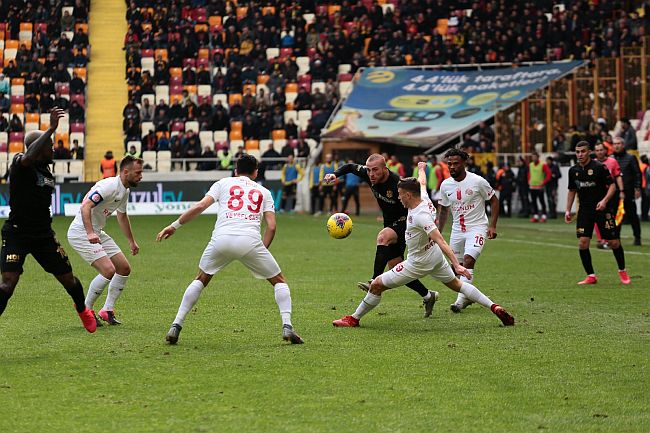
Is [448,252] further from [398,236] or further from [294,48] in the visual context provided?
[294,48]

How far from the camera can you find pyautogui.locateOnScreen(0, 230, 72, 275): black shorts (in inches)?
377

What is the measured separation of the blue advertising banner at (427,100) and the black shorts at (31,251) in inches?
1137

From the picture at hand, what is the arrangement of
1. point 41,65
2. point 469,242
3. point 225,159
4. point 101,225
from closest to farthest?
point 101,225, point 469,242, point 225,159, point 41,65

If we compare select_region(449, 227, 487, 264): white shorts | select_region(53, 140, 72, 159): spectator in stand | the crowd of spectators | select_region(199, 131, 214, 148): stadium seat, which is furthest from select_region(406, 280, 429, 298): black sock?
the crowd of spectators

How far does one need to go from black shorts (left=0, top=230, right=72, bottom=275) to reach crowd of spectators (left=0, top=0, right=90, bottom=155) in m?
32.1

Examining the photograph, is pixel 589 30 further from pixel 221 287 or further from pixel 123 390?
pixel 123 390

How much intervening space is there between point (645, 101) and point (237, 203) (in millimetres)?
27020

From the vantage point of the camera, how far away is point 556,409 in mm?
7363

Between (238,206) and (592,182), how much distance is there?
23.8 ft

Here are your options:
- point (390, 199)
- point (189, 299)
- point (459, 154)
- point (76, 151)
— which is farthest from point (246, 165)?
point (76, 151)

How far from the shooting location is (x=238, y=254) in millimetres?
9867

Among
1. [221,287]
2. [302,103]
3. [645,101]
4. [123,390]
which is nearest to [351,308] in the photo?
[221,287]

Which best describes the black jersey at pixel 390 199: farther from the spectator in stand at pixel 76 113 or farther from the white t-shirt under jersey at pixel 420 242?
the spectator in stand at pixel 76 113

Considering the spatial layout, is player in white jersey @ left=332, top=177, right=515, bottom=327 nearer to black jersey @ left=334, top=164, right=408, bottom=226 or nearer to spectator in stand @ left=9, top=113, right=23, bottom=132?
black jersey @ left=334, top=164, right=408, bottom=226
